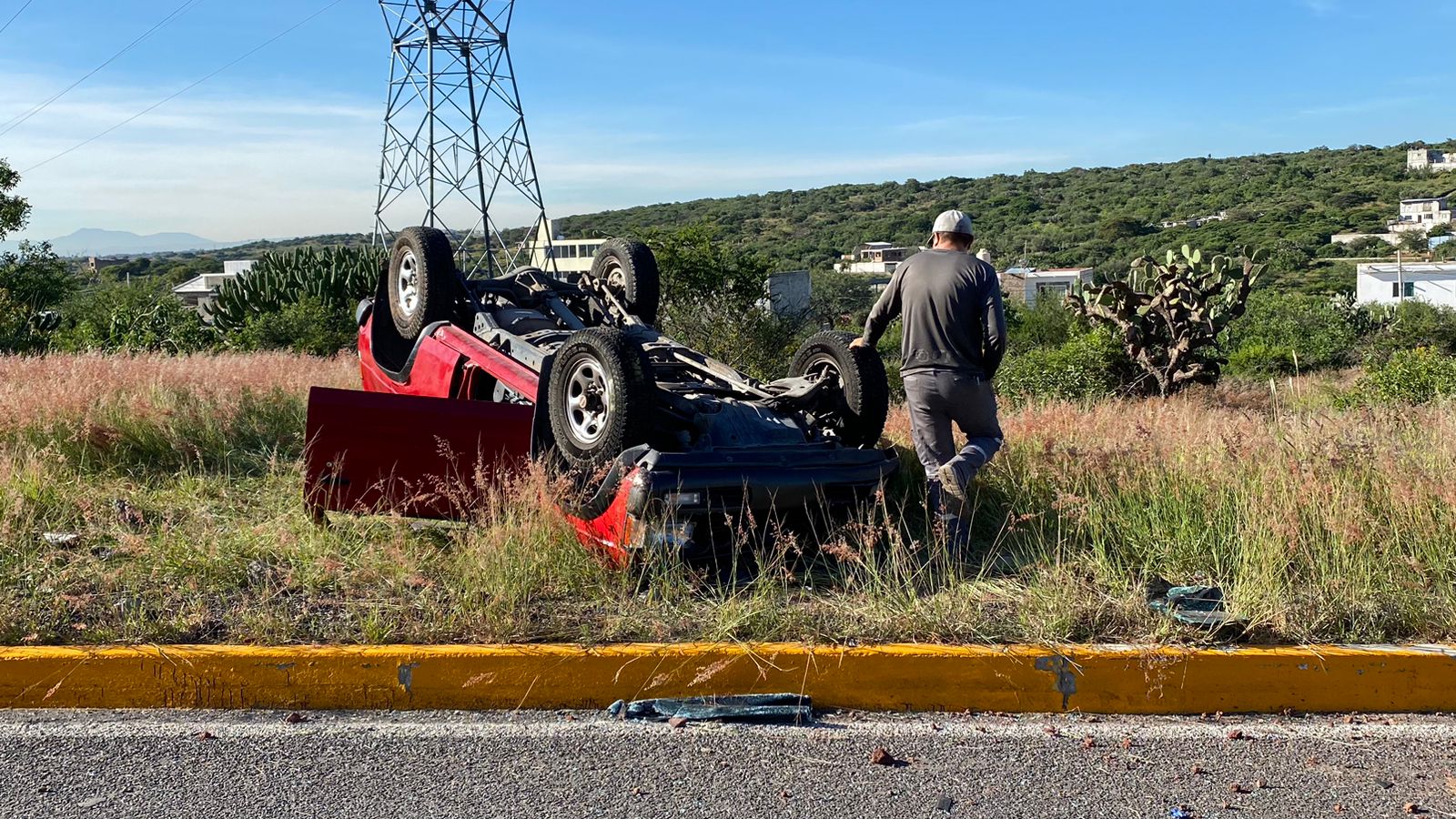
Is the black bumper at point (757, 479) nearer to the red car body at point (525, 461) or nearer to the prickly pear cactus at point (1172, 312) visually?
the red car body at point (525, 461)

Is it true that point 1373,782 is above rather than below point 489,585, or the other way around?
below

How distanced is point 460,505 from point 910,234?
59.1m

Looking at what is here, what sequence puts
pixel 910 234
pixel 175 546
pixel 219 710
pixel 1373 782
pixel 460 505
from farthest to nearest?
pixel 910 234 → pixel 460 505 → pixel 175 546 → pixel 219 710 → pixel 1373 782

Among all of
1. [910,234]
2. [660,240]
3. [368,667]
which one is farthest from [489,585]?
[910,234]

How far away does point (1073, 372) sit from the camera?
15266 millimetres

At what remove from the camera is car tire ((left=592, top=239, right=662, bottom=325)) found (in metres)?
8.30

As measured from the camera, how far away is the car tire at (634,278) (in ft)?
27.2

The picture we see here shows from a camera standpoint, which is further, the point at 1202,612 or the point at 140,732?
the point at 1202,612

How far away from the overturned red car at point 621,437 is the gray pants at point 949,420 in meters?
0.27

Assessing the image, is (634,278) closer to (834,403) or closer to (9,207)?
(834,403)

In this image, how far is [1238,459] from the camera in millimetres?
6402

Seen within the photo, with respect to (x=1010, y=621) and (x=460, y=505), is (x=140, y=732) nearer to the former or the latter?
(x=460, y=505)

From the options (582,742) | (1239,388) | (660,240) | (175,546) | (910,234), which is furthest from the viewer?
(910,234)

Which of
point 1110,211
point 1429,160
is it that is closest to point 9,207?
point 1110,211
